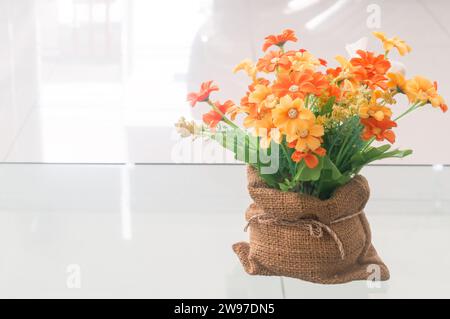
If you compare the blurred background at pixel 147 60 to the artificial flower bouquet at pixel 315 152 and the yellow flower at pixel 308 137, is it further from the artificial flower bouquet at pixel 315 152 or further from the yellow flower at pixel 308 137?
the yellow flower at pixel 308 137

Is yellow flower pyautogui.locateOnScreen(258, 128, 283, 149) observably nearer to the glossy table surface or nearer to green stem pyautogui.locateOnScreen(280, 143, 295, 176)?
green stem pyautogui.locateOnScreen(280, 143, 295, 176)

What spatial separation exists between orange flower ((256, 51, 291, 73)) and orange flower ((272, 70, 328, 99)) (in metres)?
0.04

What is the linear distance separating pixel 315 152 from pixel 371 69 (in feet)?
0.57

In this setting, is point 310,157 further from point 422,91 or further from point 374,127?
point 422,91

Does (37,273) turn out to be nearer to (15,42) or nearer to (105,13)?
(15,42)

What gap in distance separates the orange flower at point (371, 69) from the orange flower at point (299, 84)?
7cm

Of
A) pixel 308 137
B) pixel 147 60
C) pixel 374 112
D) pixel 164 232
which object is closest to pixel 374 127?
pixel 374 112

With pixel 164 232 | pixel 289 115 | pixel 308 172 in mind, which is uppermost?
pixel 289 115

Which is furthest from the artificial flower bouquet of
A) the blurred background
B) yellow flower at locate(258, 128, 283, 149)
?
the blurred background

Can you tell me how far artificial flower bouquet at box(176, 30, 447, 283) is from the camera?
4.83 feet

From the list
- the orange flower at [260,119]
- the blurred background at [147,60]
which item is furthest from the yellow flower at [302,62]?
the blurred background at [147,60]

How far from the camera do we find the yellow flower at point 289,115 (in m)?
1.41

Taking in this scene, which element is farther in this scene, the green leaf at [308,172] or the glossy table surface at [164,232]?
the glossy table surface at [164,232]

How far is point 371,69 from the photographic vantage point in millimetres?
1508
